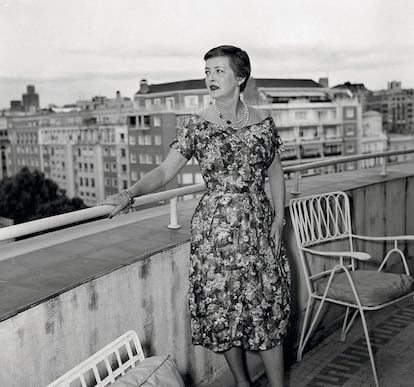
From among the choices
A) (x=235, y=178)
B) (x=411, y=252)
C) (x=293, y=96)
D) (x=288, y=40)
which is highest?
(x=288, y=40)

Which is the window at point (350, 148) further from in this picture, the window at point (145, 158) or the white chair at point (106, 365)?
the white chair at point (106, 365)

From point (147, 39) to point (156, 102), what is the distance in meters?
14.1

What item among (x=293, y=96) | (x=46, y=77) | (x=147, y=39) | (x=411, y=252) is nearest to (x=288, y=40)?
(x=293, y=96)

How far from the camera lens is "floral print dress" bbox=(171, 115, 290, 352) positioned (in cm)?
217

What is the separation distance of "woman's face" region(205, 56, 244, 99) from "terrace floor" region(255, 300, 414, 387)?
4.51 feet

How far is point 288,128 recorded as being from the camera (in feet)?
252

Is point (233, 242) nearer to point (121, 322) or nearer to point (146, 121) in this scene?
point (121, 322)

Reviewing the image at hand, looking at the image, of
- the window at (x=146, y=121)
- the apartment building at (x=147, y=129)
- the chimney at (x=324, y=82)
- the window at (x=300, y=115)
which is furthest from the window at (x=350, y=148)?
the window at (x=146, y=121)

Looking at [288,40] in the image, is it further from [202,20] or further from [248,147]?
[248,147]

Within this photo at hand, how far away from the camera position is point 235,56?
2.17 m

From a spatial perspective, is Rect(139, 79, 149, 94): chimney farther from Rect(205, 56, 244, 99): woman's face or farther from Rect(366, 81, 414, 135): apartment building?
Rect(205, 56, 244, 99): woman's face

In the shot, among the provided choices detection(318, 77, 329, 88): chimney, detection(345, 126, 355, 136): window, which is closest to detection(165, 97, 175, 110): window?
detection(318, 77, 329, 88): chimney

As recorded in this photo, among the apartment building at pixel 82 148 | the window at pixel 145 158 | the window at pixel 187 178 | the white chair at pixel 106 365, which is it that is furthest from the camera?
the apartment building at pixel 82 148

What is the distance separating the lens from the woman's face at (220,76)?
217 centimetres
